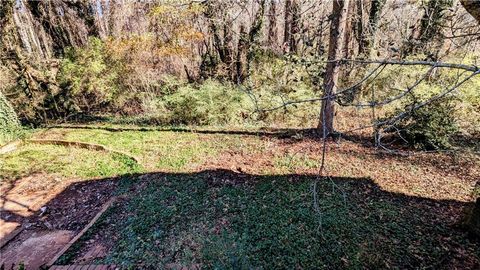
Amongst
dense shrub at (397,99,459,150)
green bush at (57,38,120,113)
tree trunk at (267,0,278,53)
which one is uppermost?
tree trunk at (267,0,278,53)

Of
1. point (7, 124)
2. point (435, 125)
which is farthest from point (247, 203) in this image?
point (7, 124)

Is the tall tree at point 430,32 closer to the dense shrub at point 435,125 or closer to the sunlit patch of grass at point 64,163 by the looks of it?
the dense shrub at point 435,125

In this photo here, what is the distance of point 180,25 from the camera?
10.2m

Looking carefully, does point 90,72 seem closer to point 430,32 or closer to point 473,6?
point 430,32

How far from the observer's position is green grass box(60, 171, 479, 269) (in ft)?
10.7

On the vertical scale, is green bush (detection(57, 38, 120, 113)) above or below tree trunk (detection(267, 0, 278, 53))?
below

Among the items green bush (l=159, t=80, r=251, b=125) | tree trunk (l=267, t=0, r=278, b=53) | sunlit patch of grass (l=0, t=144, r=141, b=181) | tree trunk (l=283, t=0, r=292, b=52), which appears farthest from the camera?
tree trunk (l=267, t=0, r=278, b=53)

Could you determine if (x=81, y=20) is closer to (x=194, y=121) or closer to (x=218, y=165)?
(x=194, y=121)

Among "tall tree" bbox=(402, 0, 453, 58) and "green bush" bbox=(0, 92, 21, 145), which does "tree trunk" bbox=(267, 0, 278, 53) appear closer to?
"tall tree" bbox=(402, 0, 453, 58)

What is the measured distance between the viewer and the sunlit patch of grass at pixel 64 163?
5.96 m

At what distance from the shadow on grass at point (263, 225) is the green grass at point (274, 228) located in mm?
14

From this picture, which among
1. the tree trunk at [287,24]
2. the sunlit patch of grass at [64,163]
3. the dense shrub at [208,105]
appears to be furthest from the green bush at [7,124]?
the tree trunk at [287,24]

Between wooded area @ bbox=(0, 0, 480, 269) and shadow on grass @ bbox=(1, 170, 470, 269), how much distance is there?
4cm

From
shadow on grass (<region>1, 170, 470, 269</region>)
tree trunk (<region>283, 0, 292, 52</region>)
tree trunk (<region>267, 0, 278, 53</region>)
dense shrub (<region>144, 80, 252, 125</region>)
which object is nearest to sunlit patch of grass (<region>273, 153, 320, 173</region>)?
shadow on grass (<region>1, 170, 470, 269</region>)
